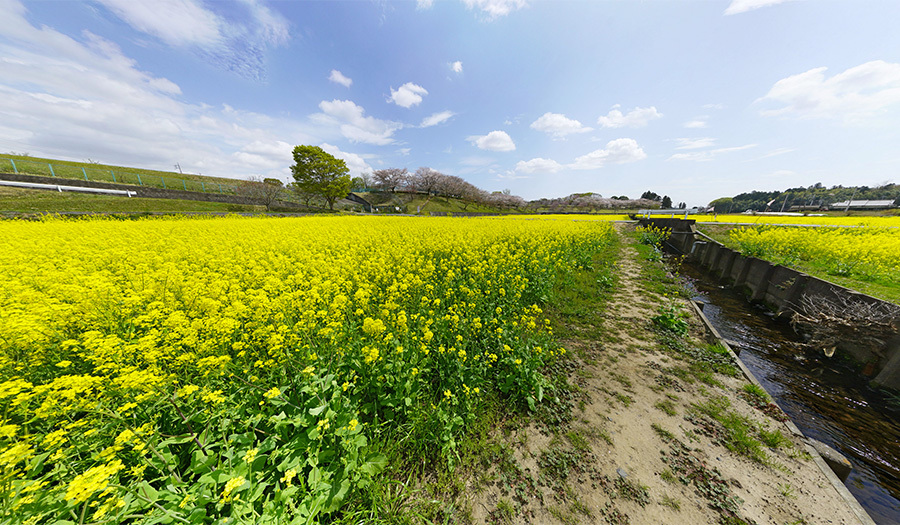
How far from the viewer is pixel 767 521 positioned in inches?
102

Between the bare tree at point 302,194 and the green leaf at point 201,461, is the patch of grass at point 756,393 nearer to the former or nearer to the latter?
the green leaf at point 201,461

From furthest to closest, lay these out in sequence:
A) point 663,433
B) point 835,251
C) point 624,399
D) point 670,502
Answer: point 835,251 → point 624,399 → point 663,433 → point 670,502

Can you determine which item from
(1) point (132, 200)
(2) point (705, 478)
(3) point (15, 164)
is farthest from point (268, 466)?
(3) point (15, 164)

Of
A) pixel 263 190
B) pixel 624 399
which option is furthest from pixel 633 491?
pixel 263 190

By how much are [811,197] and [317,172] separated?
12833 centimetres

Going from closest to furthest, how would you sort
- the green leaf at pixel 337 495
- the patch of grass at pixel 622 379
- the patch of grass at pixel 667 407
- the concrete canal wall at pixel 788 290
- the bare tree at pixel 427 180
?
the green leaf at pixel 337 495
the patch of grass at pixel 667 407
the patch of grass at pixel 622 379
the concrete canal wall at pixel 788 290
the bare tree at pixel 427 180

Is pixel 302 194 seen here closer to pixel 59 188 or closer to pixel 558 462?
pixel 59 188

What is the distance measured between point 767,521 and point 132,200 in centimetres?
4091

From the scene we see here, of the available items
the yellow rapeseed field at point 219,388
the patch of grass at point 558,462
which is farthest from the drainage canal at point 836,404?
the yellow rapeseed field at point 219,388

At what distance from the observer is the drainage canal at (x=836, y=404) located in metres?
3.41

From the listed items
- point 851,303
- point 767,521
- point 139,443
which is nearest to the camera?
point 139,443

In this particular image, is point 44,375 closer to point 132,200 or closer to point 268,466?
point 268,466

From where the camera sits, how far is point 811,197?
7244 cm

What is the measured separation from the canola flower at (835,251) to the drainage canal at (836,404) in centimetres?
328
